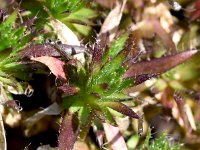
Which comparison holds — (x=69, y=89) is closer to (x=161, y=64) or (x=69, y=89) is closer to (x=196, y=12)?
(x=161, y=64)

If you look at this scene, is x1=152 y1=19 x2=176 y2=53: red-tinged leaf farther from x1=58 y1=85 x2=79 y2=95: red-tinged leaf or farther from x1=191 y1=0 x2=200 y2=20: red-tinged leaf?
x1=58 y1=85 x2=79 y2=95: red-tinged leaf

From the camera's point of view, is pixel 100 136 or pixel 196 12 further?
pixel 196 12

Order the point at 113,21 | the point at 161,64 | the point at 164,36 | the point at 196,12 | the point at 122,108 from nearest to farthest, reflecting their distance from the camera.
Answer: the point at 122,108
the point at 161,64
the point at 113,21
the point at 164,36
the point at 196,12

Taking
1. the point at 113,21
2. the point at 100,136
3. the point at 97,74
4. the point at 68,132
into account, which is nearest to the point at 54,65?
the point at 97,74

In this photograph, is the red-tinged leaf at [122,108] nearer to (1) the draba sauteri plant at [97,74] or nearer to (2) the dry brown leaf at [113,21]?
(1) the draba sauteri plant at [97,74]

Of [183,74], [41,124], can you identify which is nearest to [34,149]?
[41,124]

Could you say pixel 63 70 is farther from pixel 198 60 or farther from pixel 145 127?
pixel 198 60
